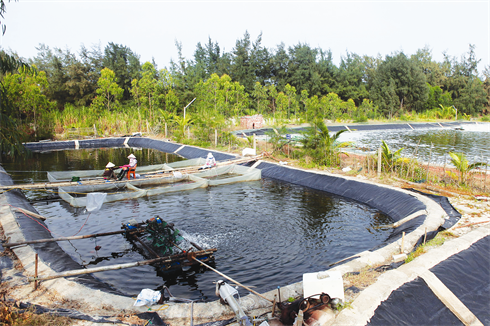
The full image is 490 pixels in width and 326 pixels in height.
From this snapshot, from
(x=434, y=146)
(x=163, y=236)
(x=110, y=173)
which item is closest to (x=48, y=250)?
(x=163, y=236)

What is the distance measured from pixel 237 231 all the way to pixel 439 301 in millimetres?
4431

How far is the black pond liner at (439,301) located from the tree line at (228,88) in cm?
1589

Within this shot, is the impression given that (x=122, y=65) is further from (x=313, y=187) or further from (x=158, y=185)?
(x=313, y=187)

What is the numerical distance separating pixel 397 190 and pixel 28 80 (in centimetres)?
2617

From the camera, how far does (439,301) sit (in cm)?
411

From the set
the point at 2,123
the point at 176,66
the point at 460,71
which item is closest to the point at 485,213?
the point at 2,123

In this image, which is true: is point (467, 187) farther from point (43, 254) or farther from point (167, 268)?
point (43, 254)

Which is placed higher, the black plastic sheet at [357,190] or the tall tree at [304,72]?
the tall tree at [304,72]

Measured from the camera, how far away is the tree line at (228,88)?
26.9m

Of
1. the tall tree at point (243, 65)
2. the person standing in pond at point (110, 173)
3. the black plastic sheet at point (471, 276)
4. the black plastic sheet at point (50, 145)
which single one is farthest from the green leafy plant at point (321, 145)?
the tall tree at point (243, 65)

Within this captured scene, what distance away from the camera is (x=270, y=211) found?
9.21 metres

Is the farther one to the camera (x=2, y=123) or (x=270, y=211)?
(x=270, y=211)

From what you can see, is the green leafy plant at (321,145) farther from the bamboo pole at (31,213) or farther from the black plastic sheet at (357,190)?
the bamboo pole at (31,213)

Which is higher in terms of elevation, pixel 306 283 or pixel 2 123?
pixel 2 123
